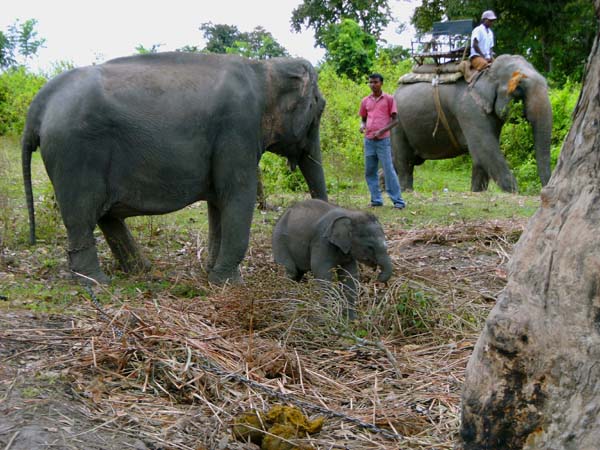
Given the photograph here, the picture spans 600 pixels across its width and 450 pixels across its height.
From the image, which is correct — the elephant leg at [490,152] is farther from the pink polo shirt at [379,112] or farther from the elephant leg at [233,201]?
the elephant leg at [233,201]

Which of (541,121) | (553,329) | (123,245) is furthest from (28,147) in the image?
(541,121)

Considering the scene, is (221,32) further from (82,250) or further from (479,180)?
(82,250)

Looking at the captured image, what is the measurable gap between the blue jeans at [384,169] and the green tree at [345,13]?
26.1 m

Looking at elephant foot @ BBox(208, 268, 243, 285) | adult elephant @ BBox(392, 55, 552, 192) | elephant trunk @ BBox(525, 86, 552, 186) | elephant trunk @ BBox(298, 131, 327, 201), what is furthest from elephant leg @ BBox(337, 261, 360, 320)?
elephant trunk @ BBox(525, 86, 552, 186)

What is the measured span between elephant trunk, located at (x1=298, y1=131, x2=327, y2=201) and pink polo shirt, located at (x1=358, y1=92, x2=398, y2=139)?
3943 millimetres

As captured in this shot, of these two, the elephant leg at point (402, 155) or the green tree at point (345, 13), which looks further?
the green tree at point (345, 13)

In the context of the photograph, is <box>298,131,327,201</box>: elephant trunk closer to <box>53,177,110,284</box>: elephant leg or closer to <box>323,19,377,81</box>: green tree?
<box>53,177,110,284</box>: elephant leg

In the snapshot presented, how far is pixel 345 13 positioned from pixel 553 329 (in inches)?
1449

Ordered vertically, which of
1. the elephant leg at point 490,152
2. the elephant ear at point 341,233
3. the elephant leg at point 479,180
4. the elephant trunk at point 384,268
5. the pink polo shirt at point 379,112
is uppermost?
the pink polo shirt at point 379,112

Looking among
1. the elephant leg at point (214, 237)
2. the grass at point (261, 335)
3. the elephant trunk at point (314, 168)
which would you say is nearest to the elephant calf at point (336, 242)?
the grass at point (261, 335)

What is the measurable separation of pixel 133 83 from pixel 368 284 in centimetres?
261

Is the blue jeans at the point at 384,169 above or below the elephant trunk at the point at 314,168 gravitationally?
below

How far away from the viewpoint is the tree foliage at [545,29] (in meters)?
28.0

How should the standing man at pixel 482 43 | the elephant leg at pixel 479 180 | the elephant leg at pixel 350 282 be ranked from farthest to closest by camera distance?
the elephant leg at pixel 479 180 → the standing man at pixel 482 43 → the elephant leg at pixel 350 282
